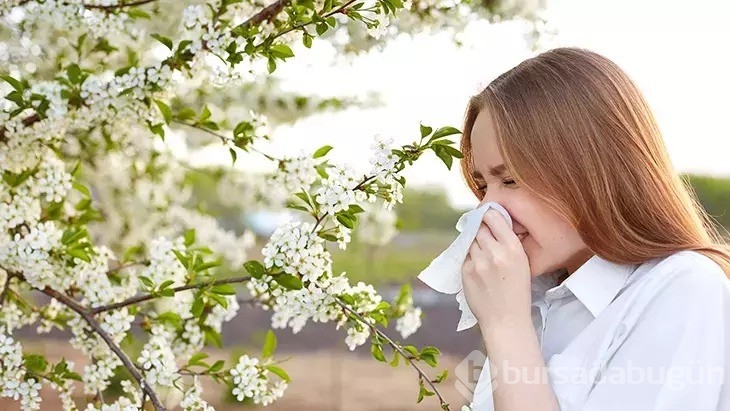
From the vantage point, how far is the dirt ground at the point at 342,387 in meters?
6.09

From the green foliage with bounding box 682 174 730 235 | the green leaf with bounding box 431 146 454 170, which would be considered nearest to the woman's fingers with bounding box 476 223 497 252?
the green leaf with bounding box 431 146 454 170

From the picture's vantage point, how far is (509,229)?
1.40 meters

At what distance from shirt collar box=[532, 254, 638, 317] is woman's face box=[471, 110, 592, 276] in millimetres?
34

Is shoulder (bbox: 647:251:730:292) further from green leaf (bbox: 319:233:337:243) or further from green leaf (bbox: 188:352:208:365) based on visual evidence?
green leaf (bbox: 188:352:208:365)

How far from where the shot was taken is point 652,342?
4.22 ft

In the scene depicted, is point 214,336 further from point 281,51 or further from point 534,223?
point 534,223

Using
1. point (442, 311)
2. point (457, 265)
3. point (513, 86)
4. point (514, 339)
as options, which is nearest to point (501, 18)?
point (513, 86)

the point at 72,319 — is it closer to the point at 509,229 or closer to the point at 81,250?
the point at 81,250

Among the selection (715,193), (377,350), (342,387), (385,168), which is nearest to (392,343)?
(377,350)

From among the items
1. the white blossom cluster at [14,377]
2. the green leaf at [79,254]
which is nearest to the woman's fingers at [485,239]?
the green leaf at [79,254]

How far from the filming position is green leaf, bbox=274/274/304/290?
58.2 inches

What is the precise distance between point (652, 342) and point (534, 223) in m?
0.26

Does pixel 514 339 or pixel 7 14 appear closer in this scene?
pixel 514 339

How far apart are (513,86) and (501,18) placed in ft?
2.61
